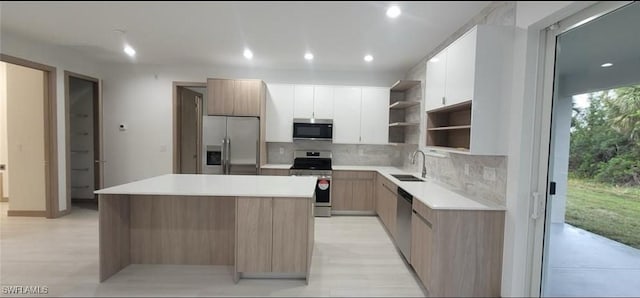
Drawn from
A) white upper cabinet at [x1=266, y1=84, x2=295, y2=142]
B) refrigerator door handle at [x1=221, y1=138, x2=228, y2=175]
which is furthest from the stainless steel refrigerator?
white upper cabinet at [x1=266, y1=84, x2=295, y2=142]

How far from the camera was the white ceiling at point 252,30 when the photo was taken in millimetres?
1473

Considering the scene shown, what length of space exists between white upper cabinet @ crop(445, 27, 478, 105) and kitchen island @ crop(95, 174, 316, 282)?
1564 mm

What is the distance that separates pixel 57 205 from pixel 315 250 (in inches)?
158

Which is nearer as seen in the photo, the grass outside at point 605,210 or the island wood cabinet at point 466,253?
the island wood cabinet at point 466,253

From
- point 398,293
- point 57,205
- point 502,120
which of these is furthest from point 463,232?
point 57,205

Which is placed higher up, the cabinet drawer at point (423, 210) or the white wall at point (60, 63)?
the white wall at point (60, 63)

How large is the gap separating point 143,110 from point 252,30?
325 centimetres

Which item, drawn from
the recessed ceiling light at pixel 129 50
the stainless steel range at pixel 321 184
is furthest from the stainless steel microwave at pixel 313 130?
the recessed ceiling light at pixel 129 50

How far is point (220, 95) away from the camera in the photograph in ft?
14.7

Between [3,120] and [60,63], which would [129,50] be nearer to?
[60,63]

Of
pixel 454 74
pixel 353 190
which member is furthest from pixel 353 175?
pixel 454 74

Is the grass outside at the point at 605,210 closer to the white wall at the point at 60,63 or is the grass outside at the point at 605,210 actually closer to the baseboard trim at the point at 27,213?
the white wall at the point at 60,63

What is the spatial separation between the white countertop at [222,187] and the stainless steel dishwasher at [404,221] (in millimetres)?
978

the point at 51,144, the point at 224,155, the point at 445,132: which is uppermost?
the point at 445,132
